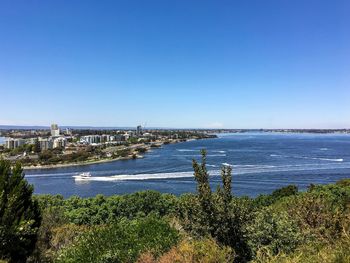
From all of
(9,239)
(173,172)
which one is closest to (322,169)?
(173,172)

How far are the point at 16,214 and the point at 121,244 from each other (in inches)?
149

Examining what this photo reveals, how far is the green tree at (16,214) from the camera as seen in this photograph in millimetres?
9328

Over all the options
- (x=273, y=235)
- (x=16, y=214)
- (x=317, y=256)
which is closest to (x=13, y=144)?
(x=16, y=214)

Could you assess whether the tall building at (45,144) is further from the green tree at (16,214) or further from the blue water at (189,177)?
the green tree at (16,214)

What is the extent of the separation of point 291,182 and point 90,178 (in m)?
26.9

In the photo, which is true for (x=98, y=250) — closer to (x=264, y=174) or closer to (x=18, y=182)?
(x=18, y=182)

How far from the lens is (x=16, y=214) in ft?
36.1

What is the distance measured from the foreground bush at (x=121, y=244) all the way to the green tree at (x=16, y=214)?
4.14 feet

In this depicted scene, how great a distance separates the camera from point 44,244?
43.6 ft

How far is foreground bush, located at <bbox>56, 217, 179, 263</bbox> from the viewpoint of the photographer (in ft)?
28.9

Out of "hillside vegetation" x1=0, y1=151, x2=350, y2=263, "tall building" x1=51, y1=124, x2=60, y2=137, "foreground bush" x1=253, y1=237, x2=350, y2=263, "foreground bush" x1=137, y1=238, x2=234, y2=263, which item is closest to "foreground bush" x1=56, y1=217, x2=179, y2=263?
"hillside vegetation" x1=0, y1=151, x2=350, y2=263

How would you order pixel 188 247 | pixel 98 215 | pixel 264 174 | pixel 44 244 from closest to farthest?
pixel 188 247
pixel 44 244
pixel 98 215
pixel 264 174

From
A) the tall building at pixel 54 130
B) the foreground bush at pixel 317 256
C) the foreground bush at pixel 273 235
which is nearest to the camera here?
the foreground bush at pixel 317 256

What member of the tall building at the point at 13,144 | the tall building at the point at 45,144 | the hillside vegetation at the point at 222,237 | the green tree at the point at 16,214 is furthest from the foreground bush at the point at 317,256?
the tall building at the point at 13,144
